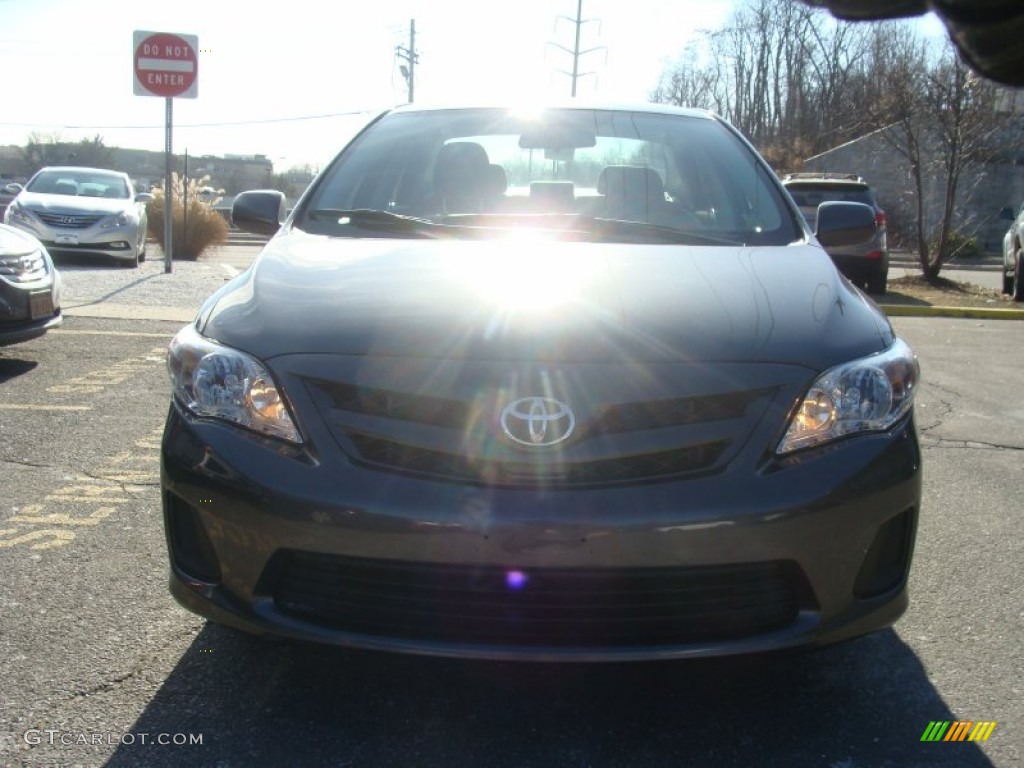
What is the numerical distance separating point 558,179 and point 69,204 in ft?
38.2

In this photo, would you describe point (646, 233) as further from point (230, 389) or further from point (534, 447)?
point (230, 389)

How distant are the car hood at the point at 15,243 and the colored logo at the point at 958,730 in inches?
232

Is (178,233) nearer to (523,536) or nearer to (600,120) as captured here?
(600,120)

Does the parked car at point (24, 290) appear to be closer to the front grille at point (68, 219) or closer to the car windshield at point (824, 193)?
the front grille at point (68, 219)

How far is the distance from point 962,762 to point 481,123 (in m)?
2.85

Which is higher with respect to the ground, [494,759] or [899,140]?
[899,140]

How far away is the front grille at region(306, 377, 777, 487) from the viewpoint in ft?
7.64

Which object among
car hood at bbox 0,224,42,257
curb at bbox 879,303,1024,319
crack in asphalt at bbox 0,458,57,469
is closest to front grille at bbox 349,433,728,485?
crack in asphalt at bbox 0,458,57,469

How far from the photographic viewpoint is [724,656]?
2312 mm

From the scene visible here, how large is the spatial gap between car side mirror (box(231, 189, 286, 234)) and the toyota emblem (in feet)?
6.64

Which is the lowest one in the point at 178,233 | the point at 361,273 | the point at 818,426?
the point at 178,233

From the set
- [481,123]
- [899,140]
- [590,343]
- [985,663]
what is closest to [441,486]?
[590,343]

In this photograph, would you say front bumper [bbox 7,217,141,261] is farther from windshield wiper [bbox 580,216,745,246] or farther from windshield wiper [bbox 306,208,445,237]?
windshield wiper [bbox 580,216,745,246]

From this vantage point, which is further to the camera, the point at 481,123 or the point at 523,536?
the point at 481,123
